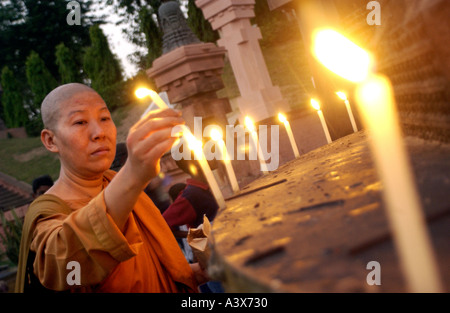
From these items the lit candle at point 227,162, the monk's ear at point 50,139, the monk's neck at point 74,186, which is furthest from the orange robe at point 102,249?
the lit candle at point 227,162

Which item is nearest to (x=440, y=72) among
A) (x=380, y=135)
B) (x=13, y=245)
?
(x=380, y=135)

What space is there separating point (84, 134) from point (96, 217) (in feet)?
2.01

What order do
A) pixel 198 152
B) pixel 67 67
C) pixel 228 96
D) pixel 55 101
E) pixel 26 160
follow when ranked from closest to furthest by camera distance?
pixel 198 152
pixel 55 101
pixel 228 96
pixel 26 160
pixel 67 67

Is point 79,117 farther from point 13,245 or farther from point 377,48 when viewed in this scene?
point 13,245

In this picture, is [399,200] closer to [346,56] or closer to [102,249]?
[346,56]

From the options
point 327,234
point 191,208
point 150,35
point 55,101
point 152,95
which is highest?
point 150,35

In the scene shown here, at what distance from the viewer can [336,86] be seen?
3941 millimetres

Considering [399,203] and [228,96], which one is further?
[228,96]

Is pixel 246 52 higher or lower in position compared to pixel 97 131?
higher

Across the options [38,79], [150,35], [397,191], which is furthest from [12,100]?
[397,191]

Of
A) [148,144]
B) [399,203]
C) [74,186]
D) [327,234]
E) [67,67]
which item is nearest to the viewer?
[399,203]

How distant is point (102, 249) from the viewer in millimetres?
1256

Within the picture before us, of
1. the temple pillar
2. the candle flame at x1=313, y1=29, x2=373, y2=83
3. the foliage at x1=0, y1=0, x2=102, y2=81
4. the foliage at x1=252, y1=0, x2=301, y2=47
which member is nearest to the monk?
the candle flame at x1=313, y1=29, x2=373, y2=83

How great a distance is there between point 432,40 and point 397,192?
468 millimetres
